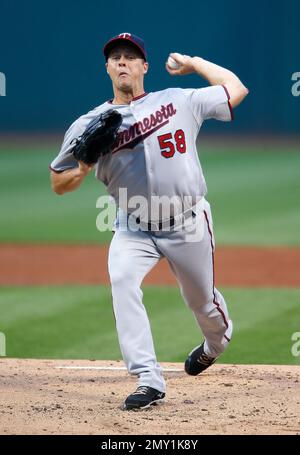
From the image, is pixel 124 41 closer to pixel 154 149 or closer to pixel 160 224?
pixel 154 149

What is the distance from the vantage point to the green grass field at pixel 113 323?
6.74 meters

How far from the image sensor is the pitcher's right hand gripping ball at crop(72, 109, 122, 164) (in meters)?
4.63

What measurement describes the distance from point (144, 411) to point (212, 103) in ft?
5.20

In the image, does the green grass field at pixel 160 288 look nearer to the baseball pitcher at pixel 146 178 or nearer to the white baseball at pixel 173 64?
the baseball pitcher at pixel 146 178

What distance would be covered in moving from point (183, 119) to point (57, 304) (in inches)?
137

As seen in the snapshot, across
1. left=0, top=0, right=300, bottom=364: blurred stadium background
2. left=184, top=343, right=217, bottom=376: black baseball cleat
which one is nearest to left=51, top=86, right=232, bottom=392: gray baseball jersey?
left=184, top=343, right=217, bottom=376: black baseball cleat

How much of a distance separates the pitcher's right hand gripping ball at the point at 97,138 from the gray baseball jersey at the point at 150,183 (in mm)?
162

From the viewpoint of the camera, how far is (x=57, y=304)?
321 inches

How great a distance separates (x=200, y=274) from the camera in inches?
202

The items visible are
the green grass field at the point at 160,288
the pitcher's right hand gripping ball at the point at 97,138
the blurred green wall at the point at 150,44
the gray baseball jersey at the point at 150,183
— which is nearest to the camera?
the pitcher's right hand gripping ball at the point at 97,138

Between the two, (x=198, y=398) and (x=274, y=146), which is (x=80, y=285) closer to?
(x=198, y=398)
